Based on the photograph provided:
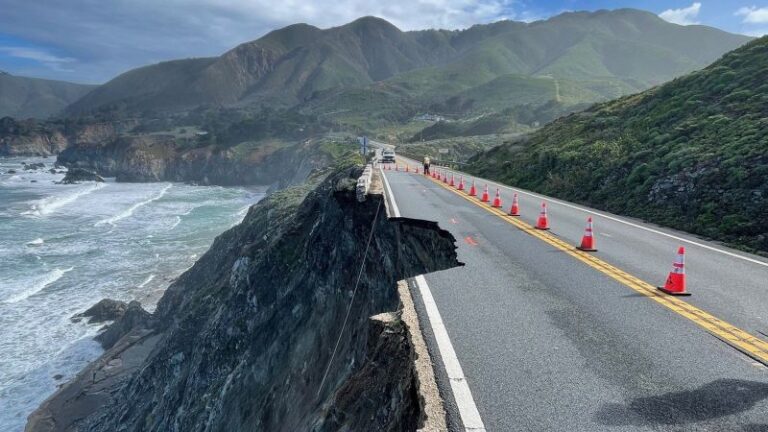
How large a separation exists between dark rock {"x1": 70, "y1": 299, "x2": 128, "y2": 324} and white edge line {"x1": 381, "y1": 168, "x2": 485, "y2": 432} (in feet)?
113

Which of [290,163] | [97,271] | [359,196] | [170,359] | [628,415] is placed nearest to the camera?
[628,415]

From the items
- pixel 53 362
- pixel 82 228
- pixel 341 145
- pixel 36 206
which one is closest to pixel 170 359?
pixel 53 362

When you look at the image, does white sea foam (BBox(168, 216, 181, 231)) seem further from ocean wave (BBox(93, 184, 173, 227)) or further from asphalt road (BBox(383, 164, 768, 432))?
asphalt road (BBox(383, 164, 768, 432))

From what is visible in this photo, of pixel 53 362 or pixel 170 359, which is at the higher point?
pixel 170 359

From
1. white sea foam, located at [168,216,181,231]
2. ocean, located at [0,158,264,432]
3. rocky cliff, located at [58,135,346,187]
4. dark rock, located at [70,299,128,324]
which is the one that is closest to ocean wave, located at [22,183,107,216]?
ocean, located at [0,158,264,432]

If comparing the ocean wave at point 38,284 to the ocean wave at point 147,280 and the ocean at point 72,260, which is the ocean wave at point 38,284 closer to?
the ocean at point 72,260

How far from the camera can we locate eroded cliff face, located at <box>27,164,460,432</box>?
6547mm

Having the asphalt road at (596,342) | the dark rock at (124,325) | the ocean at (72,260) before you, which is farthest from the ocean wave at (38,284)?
the asphalt road at (596,342)

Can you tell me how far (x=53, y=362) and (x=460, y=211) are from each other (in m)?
27.5

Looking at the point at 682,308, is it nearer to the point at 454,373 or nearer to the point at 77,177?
the point at 454,373

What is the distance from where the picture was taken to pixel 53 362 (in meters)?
30.0

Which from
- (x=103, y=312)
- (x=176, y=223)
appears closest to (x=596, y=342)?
(x=103, y=312)

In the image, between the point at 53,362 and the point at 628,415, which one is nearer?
the point at 628,415

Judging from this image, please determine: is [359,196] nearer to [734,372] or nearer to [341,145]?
[734,372]
